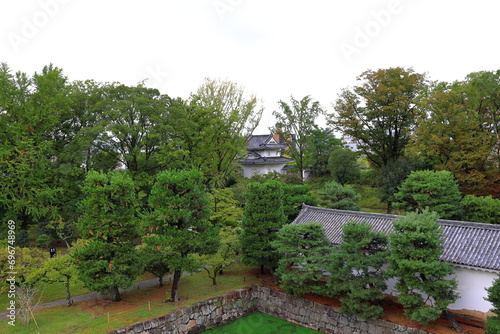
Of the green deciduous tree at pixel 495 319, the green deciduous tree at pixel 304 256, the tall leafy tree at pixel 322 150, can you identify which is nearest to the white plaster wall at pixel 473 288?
the green deciduous tree at pixel 495 319

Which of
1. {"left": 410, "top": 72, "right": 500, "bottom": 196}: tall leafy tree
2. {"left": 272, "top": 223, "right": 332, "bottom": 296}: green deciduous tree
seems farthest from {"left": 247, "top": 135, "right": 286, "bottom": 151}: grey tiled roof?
{"left": 272, "top": 223, "right": 332, "bottom": 296}: green deciduous tree

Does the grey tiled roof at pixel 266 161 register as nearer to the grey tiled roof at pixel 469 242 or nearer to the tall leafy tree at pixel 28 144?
the tall leafy tree at pixel 28 144

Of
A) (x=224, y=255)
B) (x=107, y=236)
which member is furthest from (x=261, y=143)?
(x=107, y=236)

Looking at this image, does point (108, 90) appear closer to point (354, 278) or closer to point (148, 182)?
point (148, 182)

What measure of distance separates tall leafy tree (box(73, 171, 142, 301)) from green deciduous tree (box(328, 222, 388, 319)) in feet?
27.6

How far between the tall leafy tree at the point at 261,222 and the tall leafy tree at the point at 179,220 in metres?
2.33

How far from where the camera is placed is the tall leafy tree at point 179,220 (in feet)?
43.2

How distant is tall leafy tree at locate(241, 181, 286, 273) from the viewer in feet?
51.3

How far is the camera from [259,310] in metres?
15.7

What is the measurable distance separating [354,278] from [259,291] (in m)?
5.23

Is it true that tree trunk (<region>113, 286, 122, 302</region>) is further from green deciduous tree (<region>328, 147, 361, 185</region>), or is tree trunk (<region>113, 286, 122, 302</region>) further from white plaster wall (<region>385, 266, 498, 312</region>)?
green deciduous tree (<region>328, 147, 361, 185</region>)

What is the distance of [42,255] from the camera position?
13.9 m

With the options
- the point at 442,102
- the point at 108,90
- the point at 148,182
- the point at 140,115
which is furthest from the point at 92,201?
the point at 442,102

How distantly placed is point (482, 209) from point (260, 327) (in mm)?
13686
